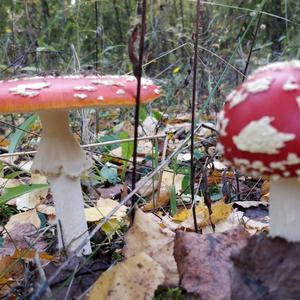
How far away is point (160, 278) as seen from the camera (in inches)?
56.9

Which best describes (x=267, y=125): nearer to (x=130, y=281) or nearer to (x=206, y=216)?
(x=130, y=281)

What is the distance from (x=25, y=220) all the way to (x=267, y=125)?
1.46 m

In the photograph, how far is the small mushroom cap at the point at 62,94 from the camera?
4.67 feet

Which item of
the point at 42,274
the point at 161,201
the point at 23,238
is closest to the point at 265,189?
the point at 161,201

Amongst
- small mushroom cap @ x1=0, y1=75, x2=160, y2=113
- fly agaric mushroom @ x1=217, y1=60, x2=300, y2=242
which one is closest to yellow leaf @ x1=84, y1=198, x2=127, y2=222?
small mushroom cap @ x1=0, y1=75, x2=160, y2=113

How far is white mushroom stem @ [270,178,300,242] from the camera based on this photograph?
1.37 metres

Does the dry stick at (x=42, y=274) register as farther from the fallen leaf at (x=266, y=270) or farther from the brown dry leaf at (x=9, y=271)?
the fallen leaf at (x=266, y=270)

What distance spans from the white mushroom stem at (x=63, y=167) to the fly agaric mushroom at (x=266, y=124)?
0.67 meters

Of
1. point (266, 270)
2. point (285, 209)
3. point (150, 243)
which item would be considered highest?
point (285, 209)

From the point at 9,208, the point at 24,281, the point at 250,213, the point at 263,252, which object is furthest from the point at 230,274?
the point at 9,208

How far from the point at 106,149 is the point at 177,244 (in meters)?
1.96

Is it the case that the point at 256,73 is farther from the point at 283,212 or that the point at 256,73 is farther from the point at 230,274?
the point at 230,274

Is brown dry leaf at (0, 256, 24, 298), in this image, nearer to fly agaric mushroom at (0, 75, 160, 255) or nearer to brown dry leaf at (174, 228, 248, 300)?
fly agaric mushroom at (0, 75, 160, 255)

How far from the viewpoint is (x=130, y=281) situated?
4.80 feet
